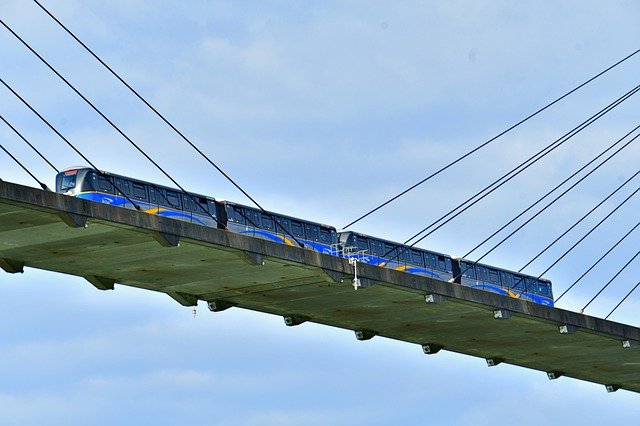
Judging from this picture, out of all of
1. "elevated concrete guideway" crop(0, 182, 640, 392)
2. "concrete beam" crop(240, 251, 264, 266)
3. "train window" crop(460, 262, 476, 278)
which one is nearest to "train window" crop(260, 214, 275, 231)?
"elevated concrete guideway" crop(0, 182, 640, 392)

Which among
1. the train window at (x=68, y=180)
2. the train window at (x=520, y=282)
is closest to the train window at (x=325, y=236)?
the train window at (x=68, y=180)

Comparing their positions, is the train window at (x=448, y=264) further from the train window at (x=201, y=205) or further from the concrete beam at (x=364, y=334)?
the train window at (x=201, y=205)

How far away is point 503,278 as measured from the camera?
9688cm

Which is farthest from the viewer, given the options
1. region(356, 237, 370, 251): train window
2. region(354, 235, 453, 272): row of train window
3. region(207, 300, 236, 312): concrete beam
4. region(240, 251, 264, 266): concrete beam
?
region(354, 235, 453, 272): row of train window

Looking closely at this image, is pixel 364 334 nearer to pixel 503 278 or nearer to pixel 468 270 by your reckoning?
pixel 468 270

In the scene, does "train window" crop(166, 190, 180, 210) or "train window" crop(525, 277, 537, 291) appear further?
"train window" crop(525, 277, 537, 291)

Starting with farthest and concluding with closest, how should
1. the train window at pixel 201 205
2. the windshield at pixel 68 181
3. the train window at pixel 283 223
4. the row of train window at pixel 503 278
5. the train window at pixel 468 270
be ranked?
the row of train window at pixel 503 278
the train window at pixel 468 270
the train window at pixel 283 223
the train window at pixel 201 205
the windshield at pixel 68 181

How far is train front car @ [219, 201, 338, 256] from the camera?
79062 mm

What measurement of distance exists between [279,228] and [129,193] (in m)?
9.61

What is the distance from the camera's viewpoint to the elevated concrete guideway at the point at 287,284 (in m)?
60.3

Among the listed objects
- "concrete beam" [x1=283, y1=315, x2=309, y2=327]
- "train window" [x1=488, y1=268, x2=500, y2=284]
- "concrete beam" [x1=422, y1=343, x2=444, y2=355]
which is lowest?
"concrete beam" [x1=283, y1=315, x2=309, y2=327]

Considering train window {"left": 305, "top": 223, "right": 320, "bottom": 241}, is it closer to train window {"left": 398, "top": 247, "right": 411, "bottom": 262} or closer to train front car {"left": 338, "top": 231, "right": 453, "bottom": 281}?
train front car {"left": 338, "top": 231, "right": 453, "bottom": 281}

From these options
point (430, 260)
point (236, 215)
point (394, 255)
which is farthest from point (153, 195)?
point (430, 260)

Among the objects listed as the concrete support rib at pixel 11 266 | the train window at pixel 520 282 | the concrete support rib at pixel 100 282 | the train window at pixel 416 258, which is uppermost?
the train window at pixel 520 282
